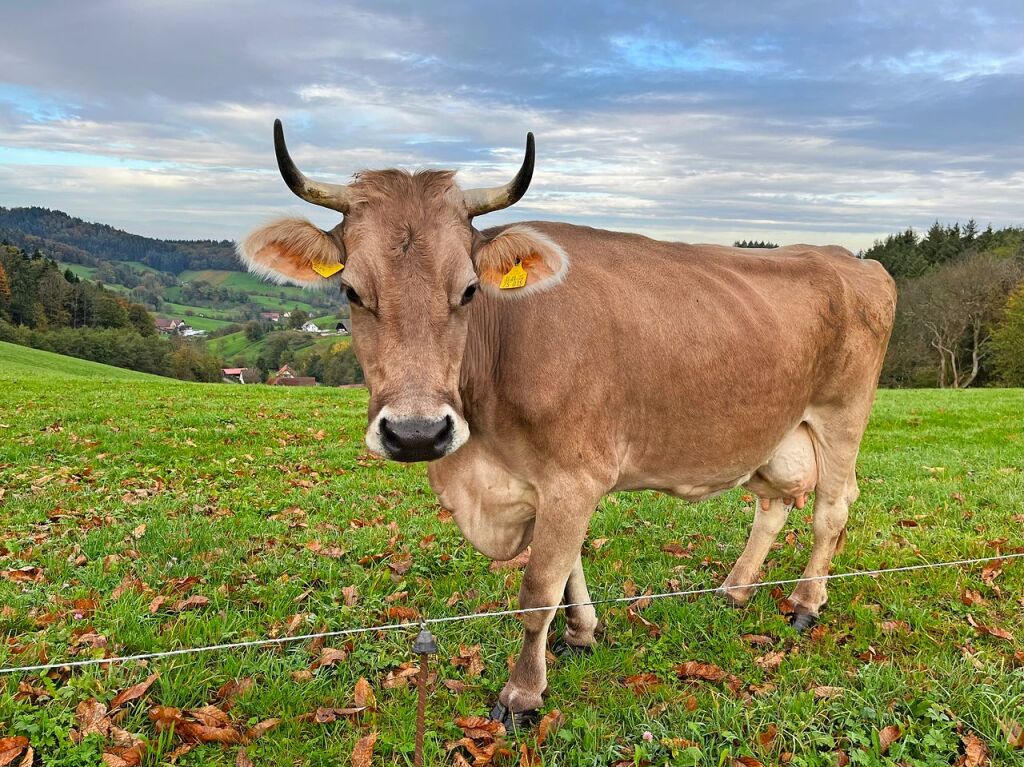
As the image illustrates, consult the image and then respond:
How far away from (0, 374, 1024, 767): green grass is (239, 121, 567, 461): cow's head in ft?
6.47

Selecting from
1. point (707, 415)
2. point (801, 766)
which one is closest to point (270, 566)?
point (707, 415)

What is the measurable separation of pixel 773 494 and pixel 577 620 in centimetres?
214

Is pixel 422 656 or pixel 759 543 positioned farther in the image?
pixel 759 543

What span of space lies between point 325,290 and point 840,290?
13.2 ft

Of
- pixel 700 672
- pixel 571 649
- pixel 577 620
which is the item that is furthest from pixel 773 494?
pixel 571 649

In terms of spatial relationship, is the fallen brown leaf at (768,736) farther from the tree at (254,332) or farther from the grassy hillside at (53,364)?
the tree at (254,332)

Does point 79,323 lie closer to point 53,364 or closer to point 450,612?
point 53,364

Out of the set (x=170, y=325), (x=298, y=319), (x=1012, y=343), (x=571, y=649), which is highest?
(x=571, y=649)

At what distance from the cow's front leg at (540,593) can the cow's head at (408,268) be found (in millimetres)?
1094

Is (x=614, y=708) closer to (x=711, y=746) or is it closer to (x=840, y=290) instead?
(x=711, y=746)

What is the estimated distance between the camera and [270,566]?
6234mm

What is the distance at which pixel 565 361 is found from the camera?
425 centimetres

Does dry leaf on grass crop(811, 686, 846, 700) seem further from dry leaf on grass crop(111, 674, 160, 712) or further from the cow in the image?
dry leaf on grass crop(111, 674, 160, 712)

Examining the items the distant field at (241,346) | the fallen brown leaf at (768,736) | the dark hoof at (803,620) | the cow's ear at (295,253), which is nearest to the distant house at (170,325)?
the distant field at (241,346)
